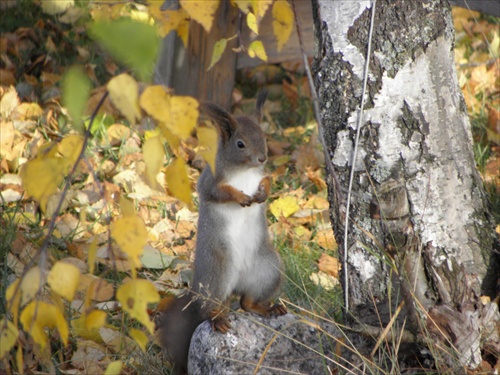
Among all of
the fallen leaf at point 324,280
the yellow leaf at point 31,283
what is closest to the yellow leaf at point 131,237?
the yellow leaf at point 31,283

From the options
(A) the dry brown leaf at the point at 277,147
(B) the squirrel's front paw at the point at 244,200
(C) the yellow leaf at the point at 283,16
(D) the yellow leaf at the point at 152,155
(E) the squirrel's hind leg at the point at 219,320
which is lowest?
(E) the squirrel's hind leg at the point at 219,320

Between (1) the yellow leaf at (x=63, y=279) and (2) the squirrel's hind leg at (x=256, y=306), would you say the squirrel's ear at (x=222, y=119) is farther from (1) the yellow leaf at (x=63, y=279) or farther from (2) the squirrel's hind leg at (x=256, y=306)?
(1) the yellow leaf at (x=63, y=279)

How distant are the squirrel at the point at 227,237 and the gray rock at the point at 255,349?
79 millimetres

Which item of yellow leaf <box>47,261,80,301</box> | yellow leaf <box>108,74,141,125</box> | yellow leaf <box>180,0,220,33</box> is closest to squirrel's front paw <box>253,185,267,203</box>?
yellow leaf <box>180,0,220,33</box>

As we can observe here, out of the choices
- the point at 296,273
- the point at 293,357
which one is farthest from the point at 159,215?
the point at 293,357

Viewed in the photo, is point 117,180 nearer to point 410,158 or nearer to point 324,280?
point 324,280

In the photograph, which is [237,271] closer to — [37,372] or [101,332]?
[101,332]

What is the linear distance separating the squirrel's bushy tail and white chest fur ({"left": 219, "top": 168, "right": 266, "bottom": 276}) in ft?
0.67

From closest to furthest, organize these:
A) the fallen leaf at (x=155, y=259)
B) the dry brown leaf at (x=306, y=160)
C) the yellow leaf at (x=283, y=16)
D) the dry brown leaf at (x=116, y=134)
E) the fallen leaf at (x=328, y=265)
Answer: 1. the yellow leaf at (x=283, y=16)
2. the fallen leaf at (x=328, y=265)
3. the fallen leaf at (x=155, y=259)
4. the dry brown leaf at (x=306, y=160)
5. the dry brown leaf at (x=116, y=134)

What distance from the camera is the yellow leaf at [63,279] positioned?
55.9 inches

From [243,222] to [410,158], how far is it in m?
0.63

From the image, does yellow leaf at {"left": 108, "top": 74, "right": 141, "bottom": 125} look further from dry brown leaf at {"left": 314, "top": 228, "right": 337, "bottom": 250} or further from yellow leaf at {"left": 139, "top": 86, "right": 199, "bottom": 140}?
dry brown leaf at {"left": 314, "top": 228, "right": 337, "bottom": 250}

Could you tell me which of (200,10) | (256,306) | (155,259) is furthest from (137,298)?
(155,259)

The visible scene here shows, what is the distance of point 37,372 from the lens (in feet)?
7.52
